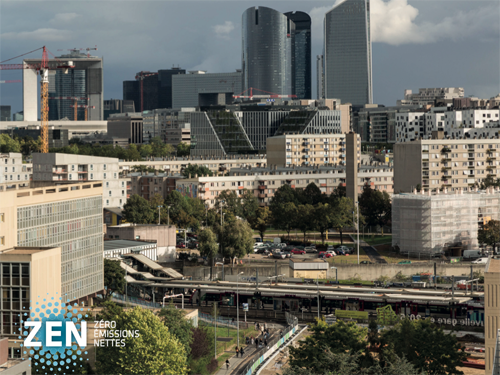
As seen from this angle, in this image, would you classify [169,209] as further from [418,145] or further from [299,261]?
[418,145]

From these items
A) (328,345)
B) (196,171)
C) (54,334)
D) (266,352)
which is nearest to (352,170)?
(196,171)

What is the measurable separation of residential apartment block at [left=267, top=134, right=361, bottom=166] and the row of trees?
10984 centimetres

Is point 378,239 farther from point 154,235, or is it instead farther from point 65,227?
point 65,227

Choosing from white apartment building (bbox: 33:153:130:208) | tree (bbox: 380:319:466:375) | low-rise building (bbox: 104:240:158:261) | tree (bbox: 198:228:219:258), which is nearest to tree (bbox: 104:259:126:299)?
low-rise building (bbox: 104:240:158:261)

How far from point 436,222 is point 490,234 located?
620cm

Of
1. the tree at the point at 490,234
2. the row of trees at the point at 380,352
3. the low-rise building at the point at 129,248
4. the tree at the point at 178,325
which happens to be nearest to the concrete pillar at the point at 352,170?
the tree at the point at 490,234

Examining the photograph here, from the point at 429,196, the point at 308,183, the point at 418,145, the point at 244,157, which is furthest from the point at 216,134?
the point at 429,196

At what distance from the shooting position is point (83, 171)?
109m

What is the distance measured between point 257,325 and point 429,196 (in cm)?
3382

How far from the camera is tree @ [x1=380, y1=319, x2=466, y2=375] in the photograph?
45594 mm

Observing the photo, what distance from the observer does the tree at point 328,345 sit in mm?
45906

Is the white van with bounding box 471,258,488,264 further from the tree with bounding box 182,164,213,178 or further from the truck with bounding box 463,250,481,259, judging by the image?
the tree with bounding box 182,164,213,178

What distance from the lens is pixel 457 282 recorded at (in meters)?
77.4

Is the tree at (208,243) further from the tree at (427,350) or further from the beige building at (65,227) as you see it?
the tree at (427,350)
